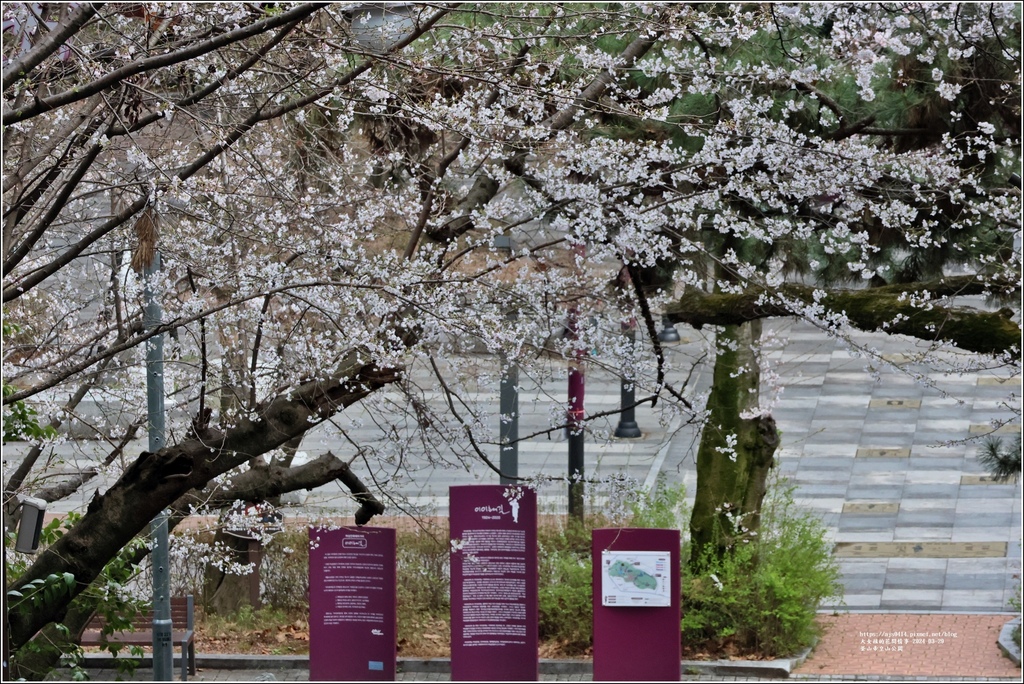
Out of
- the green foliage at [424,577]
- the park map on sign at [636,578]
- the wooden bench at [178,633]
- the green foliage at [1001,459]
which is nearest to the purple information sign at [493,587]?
the park map on sign at [636,578]

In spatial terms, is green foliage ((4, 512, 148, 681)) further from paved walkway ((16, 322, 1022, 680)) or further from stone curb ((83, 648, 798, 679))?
stone curb ((83, 648, 798, 679))

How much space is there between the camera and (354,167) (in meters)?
12.5

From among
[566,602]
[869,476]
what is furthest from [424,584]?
[869,476]

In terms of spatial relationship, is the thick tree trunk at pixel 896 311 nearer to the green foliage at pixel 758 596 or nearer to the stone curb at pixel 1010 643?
the green foliage at pixel 758 596

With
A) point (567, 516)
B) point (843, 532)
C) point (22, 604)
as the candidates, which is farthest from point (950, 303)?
point (843, 532)

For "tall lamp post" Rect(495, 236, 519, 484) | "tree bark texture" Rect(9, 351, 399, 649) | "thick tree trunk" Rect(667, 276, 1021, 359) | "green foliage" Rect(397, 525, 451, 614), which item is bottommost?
"green foliage" Rect(397, 525, 451, 614)

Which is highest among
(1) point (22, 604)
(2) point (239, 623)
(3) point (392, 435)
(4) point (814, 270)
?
(4) point (814, 270)

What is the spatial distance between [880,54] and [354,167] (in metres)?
5.20

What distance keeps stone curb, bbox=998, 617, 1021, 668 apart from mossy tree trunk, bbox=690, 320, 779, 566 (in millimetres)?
2659

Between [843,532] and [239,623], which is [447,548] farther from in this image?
[843,532]

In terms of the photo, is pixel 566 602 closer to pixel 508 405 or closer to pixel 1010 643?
pixel 508 405

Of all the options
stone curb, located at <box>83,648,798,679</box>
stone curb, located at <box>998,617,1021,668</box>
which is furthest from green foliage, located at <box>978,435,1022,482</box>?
stone curb, located at <box>83,648,798,679</box>

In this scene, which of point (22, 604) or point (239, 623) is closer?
point (22, 604)

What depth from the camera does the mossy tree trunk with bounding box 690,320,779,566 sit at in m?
13.3
